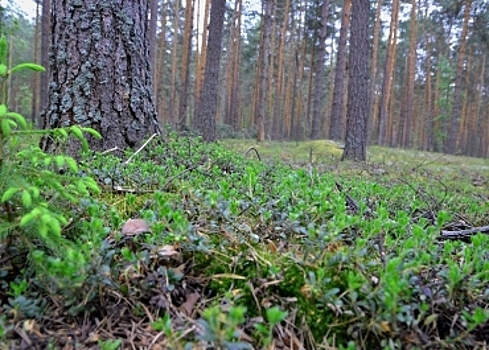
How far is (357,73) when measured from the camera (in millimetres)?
9688

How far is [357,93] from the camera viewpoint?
9594 mm

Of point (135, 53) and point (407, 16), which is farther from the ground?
point (407, 16)

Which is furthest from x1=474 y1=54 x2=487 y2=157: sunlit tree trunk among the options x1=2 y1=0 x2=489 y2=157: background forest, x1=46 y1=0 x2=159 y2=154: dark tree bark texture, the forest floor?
the forest floor

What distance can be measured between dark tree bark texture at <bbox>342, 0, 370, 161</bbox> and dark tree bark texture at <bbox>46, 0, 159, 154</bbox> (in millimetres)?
7218

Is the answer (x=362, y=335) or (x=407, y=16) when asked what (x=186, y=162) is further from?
(x=407, y=16)

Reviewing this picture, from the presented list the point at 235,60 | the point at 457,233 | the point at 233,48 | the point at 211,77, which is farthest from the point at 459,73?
the point at 457,233

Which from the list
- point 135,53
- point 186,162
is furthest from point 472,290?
point 135,53

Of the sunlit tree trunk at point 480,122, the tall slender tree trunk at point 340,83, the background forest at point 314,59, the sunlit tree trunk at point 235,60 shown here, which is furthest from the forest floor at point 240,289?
the sunlit tree trunk at point 480,122

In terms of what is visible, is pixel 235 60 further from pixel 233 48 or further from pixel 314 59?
pixel 314 59

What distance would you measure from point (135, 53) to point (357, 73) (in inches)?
300

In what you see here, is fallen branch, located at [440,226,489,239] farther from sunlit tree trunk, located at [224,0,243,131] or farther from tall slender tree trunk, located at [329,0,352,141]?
sunlit tree trunk, located at [224,0,243,131]

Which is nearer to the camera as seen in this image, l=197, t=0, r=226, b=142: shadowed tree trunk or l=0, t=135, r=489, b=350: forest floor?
l=0, t=135, r=489, b=350: forest floor

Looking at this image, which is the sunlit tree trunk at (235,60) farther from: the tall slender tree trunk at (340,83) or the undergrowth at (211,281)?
the undergrowth at (211,281)

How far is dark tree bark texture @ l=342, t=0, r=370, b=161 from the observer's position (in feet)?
31.2
